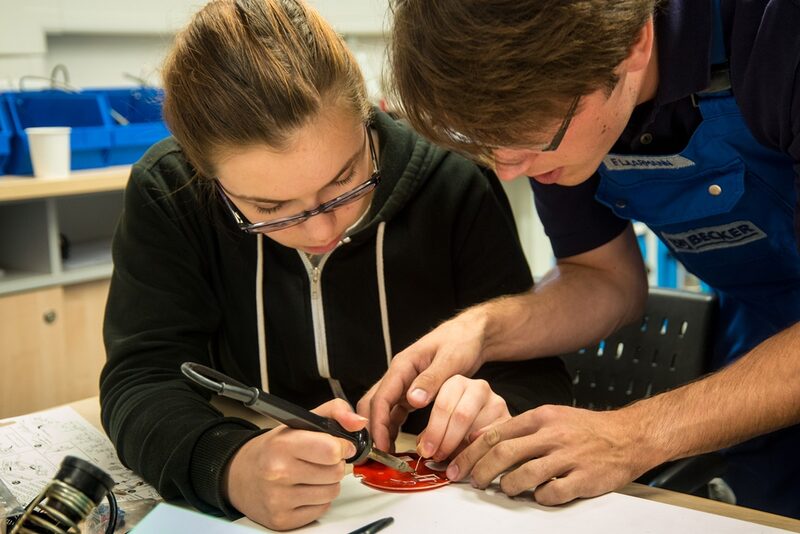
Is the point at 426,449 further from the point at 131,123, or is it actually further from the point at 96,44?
the point at 96,44

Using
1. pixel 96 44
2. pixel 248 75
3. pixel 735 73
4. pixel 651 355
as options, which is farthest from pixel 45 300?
pixel 735 73

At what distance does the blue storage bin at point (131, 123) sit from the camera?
2.63 metres

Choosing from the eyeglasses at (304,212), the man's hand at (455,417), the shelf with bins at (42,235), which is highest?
the eyeglasses at (304,212)

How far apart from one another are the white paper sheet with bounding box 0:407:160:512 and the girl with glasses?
0.03 m

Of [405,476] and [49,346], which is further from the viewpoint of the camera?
[49,346]

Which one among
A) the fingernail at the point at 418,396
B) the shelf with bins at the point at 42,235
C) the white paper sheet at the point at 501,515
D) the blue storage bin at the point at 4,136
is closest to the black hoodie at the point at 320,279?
the fingernail at the point at 418,396

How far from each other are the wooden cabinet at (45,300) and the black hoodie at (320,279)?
1.08 m

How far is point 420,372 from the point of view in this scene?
1165 millimetres

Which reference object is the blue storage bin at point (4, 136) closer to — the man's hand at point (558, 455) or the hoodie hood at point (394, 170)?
the hoodie hood at point (394, 170)

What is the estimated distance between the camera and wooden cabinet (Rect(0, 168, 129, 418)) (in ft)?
7.70

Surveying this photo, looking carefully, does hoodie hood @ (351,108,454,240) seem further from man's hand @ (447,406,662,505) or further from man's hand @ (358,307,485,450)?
man's hand @ (447,406,662,505)

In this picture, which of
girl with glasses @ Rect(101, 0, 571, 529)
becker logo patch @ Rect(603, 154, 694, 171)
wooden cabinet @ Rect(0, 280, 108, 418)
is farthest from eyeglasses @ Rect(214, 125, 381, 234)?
wooden cabinet @ Rect(0, 280, 108, 418)

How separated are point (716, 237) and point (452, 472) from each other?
55cm

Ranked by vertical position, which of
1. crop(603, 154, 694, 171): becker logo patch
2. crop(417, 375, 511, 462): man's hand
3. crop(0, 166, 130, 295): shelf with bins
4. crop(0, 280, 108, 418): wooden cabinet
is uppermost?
crop(603, 154, 694, 171): becker logo patch
